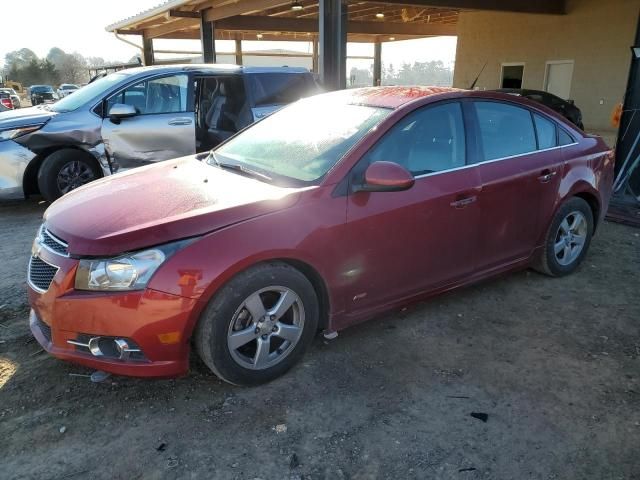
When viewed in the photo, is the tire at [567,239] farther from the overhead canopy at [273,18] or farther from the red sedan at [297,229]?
the overhead canopy at [273,18]

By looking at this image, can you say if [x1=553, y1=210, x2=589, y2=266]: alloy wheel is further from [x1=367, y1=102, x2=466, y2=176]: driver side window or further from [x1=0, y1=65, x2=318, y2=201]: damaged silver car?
[x1=0, y1=65, x2=318, y2=201]: damaged silver car

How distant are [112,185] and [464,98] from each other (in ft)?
8.13

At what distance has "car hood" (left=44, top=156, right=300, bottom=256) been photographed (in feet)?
8.67

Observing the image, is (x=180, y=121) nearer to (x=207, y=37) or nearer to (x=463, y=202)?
(x=463, y=202)

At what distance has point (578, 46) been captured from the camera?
1698 cm

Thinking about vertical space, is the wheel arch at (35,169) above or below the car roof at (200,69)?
below

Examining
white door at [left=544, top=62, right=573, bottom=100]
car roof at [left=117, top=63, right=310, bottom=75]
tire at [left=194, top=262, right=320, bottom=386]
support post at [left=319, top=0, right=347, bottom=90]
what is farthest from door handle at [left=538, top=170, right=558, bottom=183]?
white door at [left=544, top=62, right=573, bottom=100]

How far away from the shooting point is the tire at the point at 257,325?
2734 millimetres

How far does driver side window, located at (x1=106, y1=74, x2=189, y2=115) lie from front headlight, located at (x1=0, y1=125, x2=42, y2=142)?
0.92 m

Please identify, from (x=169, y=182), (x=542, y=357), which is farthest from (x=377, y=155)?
(x=542, y=357)

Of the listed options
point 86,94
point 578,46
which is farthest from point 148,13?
point 578,46

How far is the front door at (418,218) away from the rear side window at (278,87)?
163 inches

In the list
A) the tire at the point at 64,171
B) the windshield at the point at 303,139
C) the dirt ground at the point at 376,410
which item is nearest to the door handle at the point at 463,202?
the windshield at the point at 303,139

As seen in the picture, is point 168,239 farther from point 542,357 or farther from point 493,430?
point 542,357
